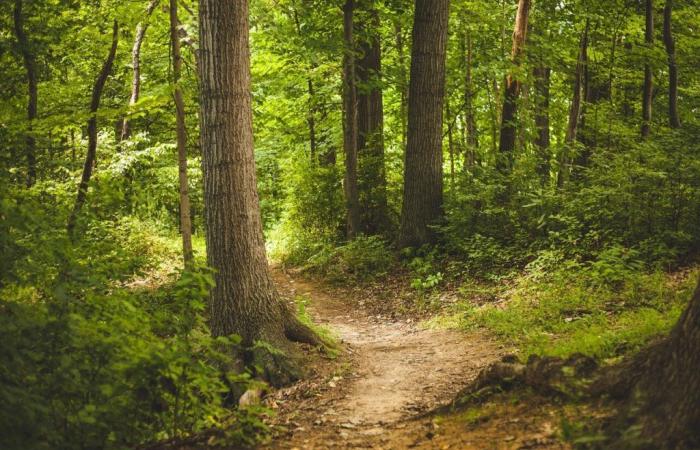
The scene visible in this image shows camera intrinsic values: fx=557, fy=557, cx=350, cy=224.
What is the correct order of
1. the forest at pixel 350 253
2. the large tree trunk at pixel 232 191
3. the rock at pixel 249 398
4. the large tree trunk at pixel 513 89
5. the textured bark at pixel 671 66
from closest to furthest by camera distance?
the forest at pixel 350 253
the rock at pixel 249 398
the large tree trunk at pixel 232 191
the textured bark at pixel 671 66
the large tree trunk at pixel 513 89

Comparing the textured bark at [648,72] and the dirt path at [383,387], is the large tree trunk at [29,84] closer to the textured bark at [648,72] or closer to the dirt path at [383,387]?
the dirt path at [383,387]

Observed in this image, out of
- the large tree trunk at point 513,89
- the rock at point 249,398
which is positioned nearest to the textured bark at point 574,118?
the large tree trunk at point 513,89

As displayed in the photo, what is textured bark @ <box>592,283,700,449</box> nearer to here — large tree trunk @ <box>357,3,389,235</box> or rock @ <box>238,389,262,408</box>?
rock @ <box>238,389,262,408</box>

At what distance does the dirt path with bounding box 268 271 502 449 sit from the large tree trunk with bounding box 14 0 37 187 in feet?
23.8

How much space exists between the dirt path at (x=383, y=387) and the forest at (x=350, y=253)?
45 mm

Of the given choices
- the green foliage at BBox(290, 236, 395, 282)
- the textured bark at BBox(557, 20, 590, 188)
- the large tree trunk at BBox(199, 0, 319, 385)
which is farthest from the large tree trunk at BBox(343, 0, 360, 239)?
the large tree trunk at BBox(199, 0, 319, 385)

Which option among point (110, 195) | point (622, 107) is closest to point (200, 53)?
point (110, 195)

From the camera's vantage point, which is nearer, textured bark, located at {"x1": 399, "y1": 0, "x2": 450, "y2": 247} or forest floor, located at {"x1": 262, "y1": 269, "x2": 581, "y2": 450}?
forest floor, located at {"x1": 262, "y1": 269, "x2": 581, "y2": 450}

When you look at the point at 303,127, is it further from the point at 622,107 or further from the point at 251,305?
the point at 251,305

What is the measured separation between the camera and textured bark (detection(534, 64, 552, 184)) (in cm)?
1245

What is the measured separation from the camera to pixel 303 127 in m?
20.7

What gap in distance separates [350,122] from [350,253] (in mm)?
3252

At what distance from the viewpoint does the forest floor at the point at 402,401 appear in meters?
4.13

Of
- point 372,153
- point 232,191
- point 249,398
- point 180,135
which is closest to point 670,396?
point 249,398
